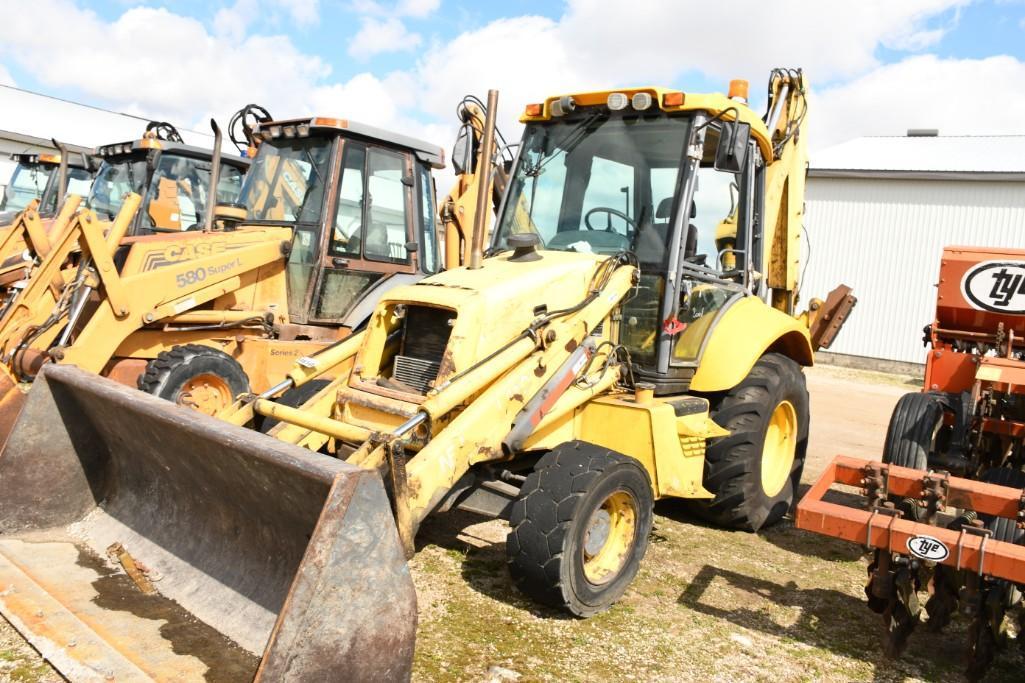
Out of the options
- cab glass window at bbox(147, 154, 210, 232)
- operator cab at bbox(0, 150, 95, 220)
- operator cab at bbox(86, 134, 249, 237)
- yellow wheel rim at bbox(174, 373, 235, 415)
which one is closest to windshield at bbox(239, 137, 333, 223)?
operator cab at bbox(86, 134, 249, 237)

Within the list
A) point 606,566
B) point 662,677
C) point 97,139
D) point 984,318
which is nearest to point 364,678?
point 662,677

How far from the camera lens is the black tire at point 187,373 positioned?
6070mm

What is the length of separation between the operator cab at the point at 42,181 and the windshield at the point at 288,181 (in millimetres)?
5485

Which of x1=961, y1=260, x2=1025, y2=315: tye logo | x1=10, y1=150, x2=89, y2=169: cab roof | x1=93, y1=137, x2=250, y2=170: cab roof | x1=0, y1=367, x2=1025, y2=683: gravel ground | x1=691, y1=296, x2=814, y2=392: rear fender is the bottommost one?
x1=0, y1=367, x2=1025, y2=683: gravel ground

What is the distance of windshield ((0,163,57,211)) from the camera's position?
40.5ft

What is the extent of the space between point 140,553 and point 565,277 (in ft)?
8.14

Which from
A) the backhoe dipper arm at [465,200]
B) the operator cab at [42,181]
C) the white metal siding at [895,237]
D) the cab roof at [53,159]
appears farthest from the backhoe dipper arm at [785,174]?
the white metal siding at [895,237]

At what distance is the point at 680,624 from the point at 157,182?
7170 millimetres

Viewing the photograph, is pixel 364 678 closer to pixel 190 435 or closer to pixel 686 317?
pixel 190 435

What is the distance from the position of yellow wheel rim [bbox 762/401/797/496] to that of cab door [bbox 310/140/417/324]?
3.61 m

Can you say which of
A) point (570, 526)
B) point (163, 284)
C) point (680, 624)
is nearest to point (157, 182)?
point (163, 284)

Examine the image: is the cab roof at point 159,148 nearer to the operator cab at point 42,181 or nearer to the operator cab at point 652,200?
the operator cab at point 42,181

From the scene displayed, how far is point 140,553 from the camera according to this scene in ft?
12.8

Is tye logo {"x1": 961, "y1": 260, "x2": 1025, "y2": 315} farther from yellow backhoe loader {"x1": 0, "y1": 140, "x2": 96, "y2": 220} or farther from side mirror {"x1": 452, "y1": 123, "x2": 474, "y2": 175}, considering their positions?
yellow backhoe loader {"x1": 0, "y1": 140, "x2": 96, "y2": 220}
